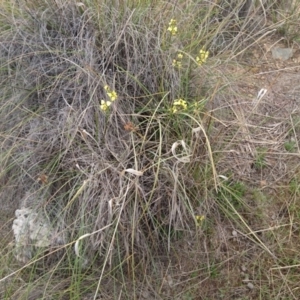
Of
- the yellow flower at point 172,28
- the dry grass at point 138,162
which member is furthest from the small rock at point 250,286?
the yellow flower at point 172,28

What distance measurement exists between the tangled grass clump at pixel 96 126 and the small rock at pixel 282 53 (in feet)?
2.21

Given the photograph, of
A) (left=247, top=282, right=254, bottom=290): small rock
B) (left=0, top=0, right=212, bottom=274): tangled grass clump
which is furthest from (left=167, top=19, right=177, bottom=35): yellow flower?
(left=247, top=282, right=254, bottom=290): small rock

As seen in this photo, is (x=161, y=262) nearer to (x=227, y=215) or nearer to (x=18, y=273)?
(x=227, y=215)

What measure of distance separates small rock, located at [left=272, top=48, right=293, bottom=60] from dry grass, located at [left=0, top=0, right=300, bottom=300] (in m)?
0.30

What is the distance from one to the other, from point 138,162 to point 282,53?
110cm

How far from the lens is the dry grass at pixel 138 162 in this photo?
5.86 ft

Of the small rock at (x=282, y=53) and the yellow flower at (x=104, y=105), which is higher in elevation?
the yellow flower at (x=104, y=105)

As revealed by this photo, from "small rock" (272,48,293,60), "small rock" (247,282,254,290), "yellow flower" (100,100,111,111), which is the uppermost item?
"yellow flower" (100,100,111,111)

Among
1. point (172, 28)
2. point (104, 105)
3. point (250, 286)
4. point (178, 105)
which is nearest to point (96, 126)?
point (104, 105)

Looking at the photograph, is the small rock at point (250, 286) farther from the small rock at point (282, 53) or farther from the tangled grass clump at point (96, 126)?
the small rock at point (282, 53)

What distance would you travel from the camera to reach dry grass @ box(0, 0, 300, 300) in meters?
1.79

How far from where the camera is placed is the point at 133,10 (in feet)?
6.83

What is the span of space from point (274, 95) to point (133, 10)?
0.73m

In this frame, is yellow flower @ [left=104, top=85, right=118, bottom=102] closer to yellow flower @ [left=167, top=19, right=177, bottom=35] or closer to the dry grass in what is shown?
the dry grass
